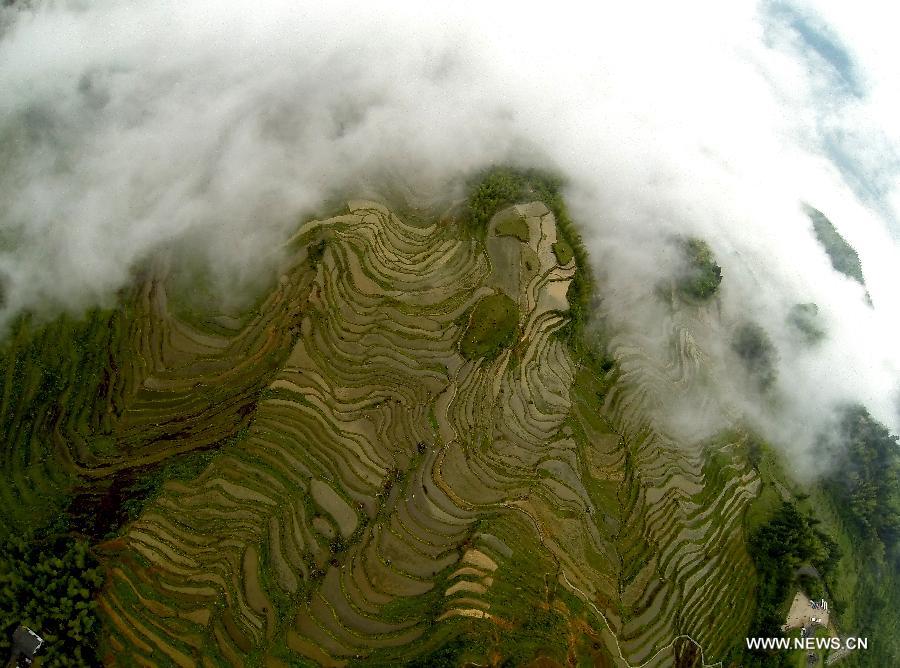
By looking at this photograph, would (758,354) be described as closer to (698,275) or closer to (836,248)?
(698,275)

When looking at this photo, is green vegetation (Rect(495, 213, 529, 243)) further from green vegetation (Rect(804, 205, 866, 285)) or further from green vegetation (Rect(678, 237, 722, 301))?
green vegetation (Rect(804, 205, 866, 285))

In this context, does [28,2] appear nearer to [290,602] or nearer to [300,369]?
[300,369]

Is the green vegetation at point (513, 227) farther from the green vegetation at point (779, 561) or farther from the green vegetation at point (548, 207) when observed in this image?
the green vegetation at point (779, 561)

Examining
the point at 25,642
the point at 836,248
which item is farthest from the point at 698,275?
the point at 25,642

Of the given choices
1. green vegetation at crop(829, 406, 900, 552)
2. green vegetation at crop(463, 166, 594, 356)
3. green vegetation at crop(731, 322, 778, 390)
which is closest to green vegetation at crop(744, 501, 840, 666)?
green vegetation at crop(829, 406, 900, 552)

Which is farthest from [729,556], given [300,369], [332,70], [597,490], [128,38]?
[128,38]

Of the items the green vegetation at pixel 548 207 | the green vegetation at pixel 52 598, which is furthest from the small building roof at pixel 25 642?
the green vegetation at pixel 548 207
